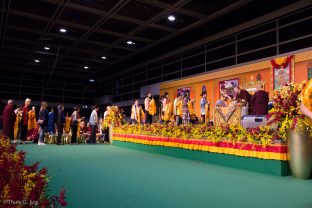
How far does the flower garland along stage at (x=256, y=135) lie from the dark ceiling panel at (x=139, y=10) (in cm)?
526

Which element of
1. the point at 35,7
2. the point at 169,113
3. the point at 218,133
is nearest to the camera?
the point at 218,133

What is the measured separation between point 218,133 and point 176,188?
2.37m

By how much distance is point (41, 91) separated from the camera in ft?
68.9

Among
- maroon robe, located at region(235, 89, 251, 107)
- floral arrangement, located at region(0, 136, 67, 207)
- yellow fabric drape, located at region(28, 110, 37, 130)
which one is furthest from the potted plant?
yellow fabric drape, located at region(28, 110, 37, 130)

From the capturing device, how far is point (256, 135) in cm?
476

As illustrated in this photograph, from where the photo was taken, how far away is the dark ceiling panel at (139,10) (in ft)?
32.4

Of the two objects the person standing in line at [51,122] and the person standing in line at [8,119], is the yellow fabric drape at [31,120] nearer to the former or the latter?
the person standing in line at [51,122]

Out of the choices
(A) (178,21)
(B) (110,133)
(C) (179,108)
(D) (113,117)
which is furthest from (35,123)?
(A) (178,21)

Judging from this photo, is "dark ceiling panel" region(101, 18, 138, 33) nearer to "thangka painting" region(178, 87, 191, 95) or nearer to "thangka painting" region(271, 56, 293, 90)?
"thangka painting" region(178, 87, 191, 95)

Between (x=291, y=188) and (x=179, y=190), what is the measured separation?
4.82ft

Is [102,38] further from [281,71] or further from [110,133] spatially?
[281,71]

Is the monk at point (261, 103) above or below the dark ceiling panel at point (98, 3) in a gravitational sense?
below

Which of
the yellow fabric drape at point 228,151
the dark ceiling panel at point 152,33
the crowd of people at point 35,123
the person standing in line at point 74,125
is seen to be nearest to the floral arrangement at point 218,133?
the yellow fabric drape at point 228,151

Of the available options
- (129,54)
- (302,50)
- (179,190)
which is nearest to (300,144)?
(179,190)
